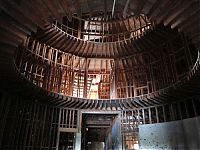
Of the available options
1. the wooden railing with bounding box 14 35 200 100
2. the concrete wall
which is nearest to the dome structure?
the wooden railing with bounding box 14 35 200 100

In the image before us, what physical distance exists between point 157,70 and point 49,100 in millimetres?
8991

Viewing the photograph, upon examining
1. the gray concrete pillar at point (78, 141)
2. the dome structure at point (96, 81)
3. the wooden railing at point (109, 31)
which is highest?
the wooden railing at point (109, 31)

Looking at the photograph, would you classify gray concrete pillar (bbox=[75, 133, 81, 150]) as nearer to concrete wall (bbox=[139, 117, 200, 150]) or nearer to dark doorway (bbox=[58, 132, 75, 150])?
dark doorway (bbox=[58, 132, 75, 150])

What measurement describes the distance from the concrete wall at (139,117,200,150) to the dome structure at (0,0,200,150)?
12 cm

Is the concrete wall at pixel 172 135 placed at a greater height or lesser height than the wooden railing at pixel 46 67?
lesser

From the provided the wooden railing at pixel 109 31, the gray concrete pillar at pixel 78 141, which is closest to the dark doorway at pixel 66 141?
the gray concrete pillar at pixel 78 141

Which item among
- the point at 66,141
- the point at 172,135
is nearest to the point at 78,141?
the point at 66,141

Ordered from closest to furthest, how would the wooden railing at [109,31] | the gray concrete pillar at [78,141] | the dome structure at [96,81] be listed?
the dome structure at [96,81] < the gray concrete pillar at [78,141] < the wooden railing at [109,31]

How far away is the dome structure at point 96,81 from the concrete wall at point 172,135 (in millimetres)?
120

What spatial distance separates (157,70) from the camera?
53.9 feet

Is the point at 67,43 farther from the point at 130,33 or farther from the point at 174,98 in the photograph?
the point at 174,98

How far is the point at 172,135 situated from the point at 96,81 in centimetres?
823

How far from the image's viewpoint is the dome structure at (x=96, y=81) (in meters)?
13.1

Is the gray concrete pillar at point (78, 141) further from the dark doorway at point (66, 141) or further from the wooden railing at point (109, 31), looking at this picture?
the wooden railing at point (109, 31)
